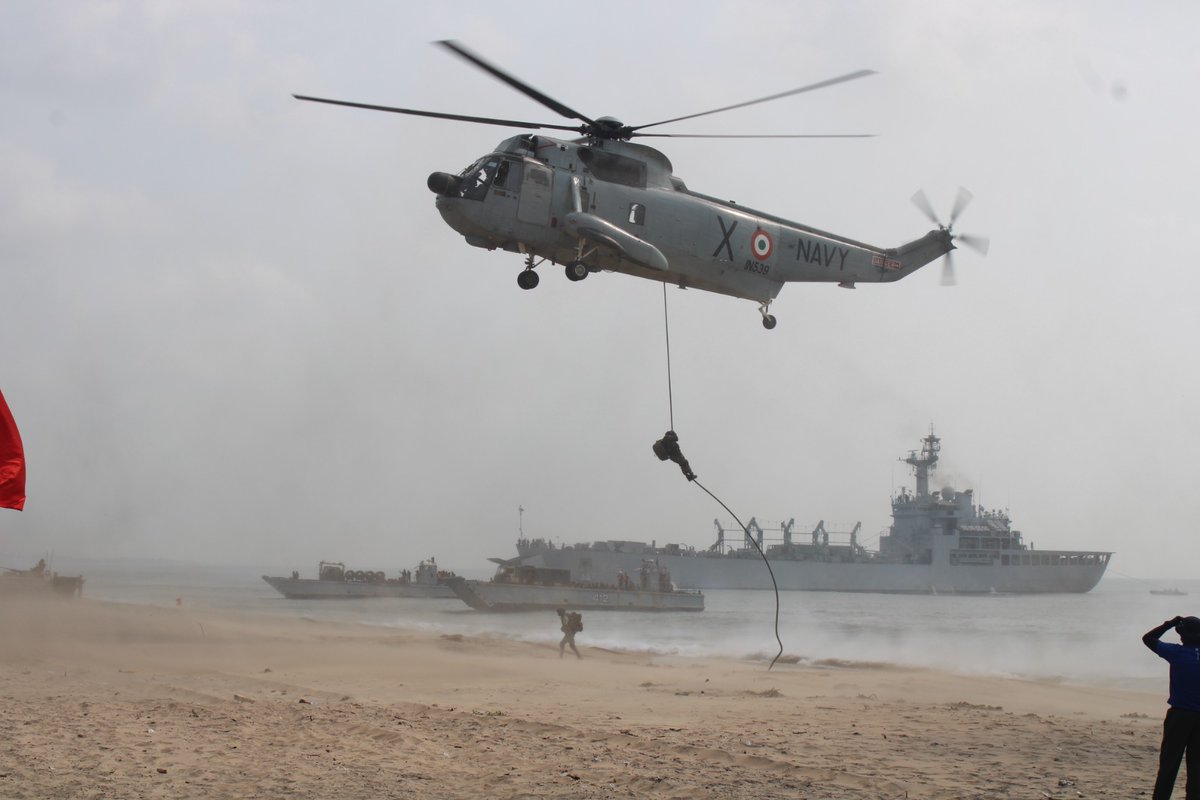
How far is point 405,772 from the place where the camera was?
7156 millimetres

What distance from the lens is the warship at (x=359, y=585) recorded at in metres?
48.2

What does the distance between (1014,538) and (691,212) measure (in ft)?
222

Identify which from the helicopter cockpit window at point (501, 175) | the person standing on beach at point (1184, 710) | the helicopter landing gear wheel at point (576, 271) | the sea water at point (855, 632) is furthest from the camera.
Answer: the sea water at point (855, 632)

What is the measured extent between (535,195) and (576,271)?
1.02 m

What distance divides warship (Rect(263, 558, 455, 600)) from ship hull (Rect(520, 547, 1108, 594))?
1705 centimetres

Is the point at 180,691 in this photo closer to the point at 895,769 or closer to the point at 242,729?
the point at 242,729

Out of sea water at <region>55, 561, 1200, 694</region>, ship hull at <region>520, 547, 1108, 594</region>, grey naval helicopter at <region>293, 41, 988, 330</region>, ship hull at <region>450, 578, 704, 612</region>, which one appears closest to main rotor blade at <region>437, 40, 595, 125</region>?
grey naval helicopter at <region>293, 41, 988, 330</region>

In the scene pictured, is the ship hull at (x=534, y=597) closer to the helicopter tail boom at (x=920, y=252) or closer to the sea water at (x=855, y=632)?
the sea water at (x=855, y=632)

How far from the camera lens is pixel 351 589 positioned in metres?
48.7

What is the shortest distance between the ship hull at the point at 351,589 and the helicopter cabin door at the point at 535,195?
3914cm

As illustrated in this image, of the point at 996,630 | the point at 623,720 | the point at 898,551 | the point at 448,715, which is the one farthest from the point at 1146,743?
the point at 898,551

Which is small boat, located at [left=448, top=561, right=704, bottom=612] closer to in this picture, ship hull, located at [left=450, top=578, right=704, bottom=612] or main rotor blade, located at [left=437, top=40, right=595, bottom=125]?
ship hull, located at [left=450, top=578, right=704, bottom=612]

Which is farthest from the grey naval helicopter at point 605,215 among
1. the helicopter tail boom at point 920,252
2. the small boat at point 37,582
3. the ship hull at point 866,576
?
the ship hull at point 866,576

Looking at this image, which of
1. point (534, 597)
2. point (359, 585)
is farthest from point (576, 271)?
point (359, 585)
